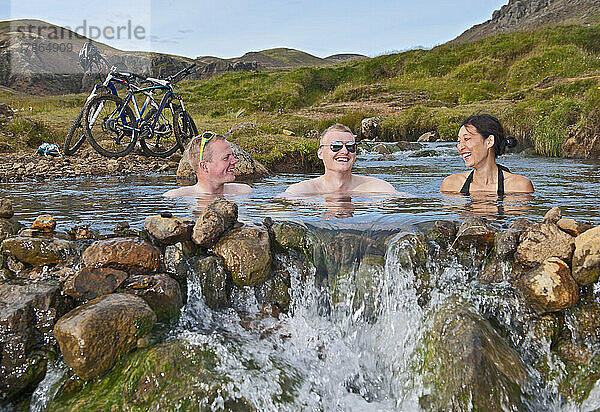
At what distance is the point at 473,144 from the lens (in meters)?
6.79

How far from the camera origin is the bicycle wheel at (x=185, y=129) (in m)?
14.0

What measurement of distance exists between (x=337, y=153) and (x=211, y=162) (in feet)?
6.19

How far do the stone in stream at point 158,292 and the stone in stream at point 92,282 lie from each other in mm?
99

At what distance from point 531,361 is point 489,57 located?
47.4 meters

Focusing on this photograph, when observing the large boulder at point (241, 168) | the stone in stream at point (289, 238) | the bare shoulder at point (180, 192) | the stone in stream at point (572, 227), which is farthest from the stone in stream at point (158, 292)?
the large boulder at point (241, 168)

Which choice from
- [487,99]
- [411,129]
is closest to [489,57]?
[487,99]

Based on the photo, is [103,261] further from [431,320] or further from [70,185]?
[70,185]

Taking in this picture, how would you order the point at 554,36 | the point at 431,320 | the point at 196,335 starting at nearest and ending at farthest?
1. the point at 196,335
2. the point at 431,320
3. the point at 554,36

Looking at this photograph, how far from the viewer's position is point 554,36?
4491 cm

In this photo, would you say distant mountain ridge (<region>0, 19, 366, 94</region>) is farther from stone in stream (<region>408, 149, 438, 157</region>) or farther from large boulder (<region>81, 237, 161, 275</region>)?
large boulder (<region>81, 237, 161, 275</region>)

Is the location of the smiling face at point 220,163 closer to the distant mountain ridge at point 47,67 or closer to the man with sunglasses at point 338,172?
the man with sunglasses at point 338,172

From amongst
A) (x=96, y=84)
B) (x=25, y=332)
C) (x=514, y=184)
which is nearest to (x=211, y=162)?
(x=25, y=332)

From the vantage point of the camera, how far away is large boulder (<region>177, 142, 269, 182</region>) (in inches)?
440

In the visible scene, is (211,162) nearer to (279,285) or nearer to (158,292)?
(279,285)
